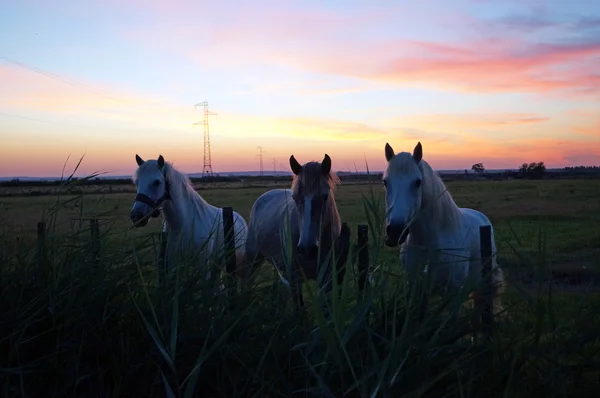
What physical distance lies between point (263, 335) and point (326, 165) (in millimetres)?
2833

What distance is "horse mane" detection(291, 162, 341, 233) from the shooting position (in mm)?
4676

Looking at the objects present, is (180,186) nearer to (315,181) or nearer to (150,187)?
(150,187)

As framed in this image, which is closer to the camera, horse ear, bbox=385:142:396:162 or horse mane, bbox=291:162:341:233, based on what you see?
horse mane, bbox=291:162:341:233

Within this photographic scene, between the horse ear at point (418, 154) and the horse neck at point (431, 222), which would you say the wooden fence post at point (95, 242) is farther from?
the horse ear at point (418, 154)

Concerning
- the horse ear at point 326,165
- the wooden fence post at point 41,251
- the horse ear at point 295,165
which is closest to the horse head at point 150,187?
the horse ear at point 295,165

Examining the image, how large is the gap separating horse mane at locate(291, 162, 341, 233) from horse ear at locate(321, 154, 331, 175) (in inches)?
1.5

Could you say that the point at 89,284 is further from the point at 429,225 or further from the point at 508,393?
the point at 429,225

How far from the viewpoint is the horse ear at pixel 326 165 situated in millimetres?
4828

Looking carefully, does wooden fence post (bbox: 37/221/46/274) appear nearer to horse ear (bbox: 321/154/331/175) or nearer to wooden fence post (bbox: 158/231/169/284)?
wooden fence post (bbox: 158/231/169/284)

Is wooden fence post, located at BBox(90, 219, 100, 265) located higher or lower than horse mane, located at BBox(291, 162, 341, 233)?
lower

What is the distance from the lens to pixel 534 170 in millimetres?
84812

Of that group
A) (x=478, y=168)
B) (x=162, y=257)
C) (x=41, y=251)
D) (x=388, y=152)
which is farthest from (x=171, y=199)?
(x=478, y=168)

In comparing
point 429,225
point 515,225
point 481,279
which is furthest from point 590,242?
point 481,279

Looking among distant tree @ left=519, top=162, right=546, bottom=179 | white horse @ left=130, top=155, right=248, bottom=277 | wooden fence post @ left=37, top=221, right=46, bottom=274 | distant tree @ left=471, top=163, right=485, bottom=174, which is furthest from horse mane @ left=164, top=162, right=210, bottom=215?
distant tree @ left=471, top=163, right=485, bottom=174
